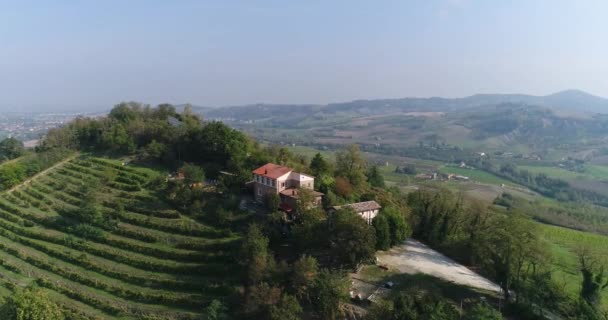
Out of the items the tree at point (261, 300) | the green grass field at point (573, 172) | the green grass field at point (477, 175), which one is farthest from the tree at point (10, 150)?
the green grass field at point (573, 172)

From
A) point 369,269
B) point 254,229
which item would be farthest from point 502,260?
point 254,229

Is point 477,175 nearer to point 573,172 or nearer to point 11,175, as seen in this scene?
point 573,172

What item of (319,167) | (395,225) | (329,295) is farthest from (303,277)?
(319,167)

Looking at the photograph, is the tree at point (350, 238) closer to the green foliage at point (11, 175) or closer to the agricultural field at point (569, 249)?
the agricultural field at point (569, 249)

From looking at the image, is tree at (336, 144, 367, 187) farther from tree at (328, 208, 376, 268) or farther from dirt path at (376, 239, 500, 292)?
tree at (328, 208, 376, 268)

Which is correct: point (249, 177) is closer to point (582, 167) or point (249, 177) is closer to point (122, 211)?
point (122, 211)
